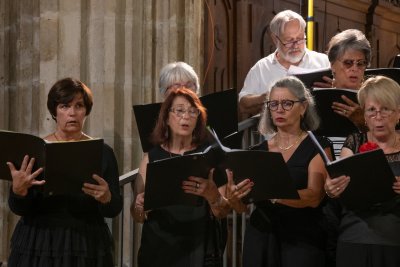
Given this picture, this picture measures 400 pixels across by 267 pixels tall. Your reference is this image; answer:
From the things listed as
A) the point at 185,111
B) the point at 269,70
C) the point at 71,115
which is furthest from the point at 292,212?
the point at 269,70

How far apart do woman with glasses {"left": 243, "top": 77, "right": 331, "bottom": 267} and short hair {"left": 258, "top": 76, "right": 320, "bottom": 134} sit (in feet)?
0.04

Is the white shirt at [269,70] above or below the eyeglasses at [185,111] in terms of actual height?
above

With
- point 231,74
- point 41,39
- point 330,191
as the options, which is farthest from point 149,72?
point 330,191

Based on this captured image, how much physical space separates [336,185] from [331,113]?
2.23 ft

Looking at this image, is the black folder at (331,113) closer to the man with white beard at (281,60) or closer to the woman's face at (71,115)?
the man with white beard at (281,60)

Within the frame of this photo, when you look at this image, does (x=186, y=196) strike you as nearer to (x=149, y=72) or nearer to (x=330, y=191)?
(x=330, y=191)

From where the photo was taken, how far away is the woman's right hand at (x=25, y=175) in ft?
11.3

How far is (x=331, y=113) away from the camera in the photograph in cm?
391

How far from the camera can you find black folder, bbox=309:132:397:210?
321cm

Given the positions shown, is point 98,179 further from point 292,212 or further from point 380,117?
point 380,117

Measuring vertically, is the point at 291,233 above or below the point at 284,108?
below

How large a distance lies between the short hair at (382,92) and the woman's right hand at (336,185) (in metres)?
0.38

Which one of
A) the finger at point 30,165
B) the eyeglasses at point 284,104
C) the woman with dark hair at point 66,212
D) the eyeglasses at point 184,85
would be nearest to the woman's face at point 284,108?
the eyeglasses at point 284,104

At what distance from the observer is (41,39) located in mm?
5180
